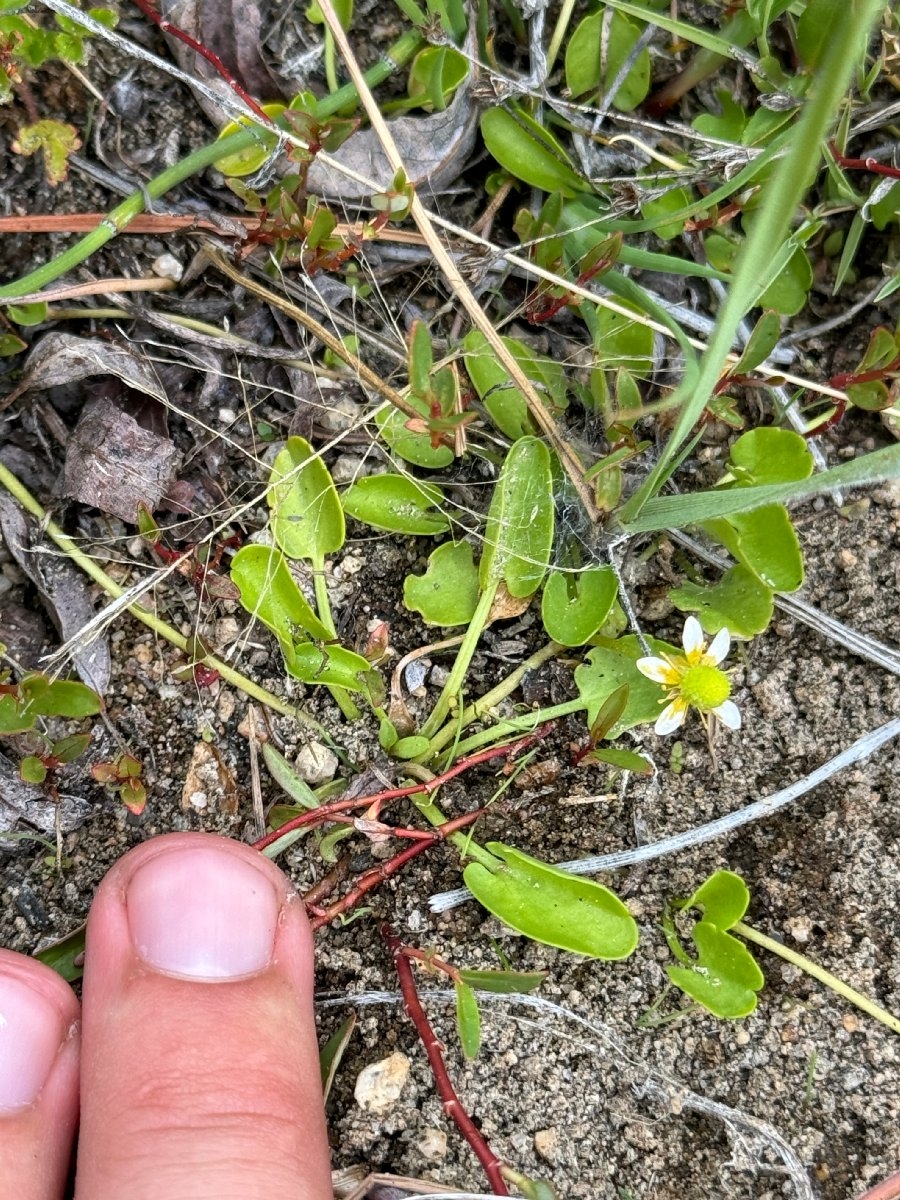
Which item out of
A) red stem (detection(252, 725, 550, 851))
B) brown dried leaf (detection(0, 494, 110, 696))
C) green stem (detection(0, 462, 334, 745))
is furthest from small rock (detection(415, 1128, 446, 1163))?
brown dried leaf (detection(0, 494, 110, 696))

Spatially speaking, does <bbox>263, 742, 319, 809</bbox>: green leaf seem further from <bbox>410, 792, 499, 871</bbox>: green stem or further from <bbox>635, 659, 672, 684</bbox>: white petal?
<bbox>635, 659, 672, 684</bbox>: white petal

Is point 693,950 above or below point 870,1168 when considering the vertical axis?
above

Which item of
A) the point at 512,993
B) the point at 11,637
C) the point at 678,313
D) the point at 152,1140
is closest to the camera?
the point at 152,1140

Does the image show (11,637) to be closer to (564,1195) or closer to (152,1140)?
(152,1140)

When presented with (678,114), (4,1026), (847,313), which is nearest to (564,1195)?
(4,1026)

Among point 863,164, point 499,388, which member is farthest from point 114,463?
point 863,164

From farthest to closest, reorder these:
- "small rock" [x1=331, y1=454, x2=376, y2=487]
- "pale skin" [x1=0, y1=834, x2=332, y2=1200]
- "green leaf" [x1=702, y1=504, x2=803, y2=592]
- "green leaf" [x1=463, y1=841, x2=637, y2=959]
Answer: "small rock" [x1=331, y1=454, x2=376, y2=487] → "green leaf" [x1=702, y1=504, x2=803, y2=592] → "green leaf" [x1=463, y1=841, x2=637, y2=959] → "pale skin" [x1=0, y1=834, x2=332, y2=1200]

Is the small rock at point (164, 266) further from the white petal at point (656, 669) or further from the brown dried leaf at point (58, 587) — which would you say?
the white petal at point (656, 669)

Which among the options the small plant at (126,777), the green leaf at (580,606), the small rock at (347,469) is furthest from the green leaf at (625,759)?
the small plant at (126,777)
